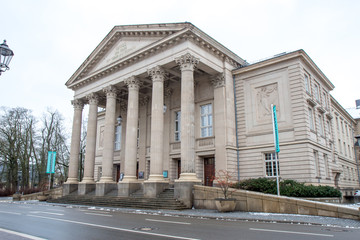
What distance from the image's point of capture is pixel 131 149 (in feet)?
80.7

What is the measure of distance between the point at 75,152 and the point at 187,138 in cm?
1594

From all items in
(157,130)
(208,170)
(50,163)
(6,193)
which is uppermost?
(157,130)

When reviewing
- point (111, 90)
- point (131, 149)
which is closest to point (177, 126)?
point (131, 149)

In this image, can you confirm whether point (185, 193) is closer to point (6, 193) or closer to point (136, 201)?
point (136, 201)

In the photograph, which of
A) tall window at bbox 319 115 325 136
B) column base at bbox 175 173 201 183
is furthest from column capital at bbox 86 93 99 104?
tall window at bbox 319 115 325 136

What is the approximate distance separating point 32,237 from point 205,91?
21.4 m

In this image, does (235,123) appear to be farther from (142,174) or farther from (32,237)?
(32,237)

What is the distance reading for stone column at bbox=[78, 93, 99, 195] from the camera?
2850 centimetres

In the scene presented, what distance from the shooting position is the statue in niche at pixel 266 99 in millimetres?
24344

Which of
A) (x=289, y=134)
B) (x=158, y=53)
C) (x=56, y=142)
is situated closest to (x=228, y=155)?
(x=289, y=134)

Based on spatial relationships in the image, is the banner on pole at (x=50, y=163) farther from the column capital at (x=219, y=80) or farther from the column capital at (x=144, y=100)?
the column capital at (x=219, y=80)

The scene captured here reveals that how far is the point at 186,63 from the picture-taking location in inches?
878

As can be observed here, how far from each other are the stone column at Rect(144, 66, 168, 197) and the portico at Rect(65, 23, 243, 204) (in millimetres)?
70

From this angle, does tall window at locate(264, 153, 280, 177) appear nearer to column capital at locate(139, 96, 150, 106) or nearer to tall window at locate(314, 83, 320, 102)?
tall window at locate(314, 83, 320, 102)
